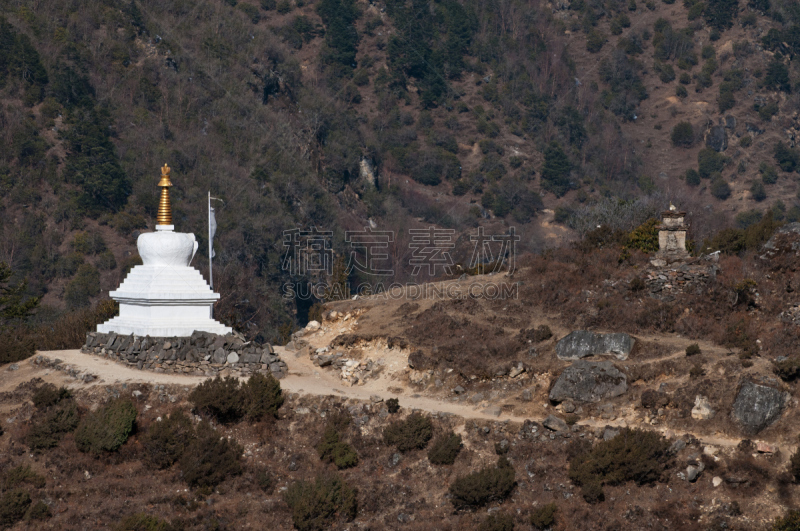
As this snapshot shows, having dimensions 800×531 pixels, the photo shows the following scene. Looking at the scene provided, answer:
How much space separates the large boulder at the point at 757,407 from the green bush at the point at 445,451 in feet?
24.9

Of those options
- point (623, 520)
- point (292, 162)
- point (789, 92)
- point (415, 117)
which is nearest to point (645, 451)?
point (623, 520)

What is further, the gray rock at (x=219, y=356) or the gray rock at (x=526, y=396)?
the gray rock at (x=219, y=356)

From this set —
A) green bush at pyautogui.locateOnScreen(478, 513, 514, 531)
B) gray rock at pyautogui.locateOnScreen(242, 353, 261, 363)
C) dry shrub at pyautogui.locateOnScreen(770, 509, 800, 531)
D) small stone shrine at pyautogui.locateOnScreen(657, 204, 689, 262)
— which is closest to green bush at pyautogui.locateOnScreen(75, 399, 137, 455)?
gray rock at pyautogui.locateOnScreen(242, 353, 261, 363)

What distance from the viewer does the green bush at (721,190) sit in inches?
4318

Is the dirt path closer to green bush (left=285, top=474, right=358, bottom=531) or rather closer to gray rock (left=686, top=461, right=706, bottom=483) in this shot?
gray rock (left=686, top=461, right=706, bottom=483)

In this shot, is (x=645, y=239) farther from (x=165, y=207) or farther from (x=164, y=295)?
(x=164, y=295)

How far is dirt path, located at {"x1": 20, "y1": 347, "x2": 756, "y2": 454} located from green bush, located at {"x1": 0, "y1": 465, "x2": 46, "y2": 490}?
4.01m

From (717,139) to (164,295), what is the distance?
10473cm

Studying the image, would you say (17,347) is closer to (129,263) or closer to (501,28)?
(129,263)

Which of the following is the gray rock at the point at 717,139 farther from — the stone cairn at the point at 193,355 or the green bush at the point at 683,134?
the stone cairn at the point at 193,355

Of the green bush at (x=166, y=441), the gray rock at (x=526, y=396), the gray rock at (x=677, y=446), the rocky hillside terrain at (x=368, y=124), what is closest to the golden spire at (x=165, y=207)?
the green bush at (x=166, y=441)

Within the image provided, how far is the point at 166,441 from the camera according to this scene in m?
24.7

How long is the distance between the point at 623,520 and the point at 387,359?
11.1 m

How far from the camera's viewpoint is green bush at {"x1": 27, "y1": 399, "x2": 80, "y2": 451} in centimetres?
2457
